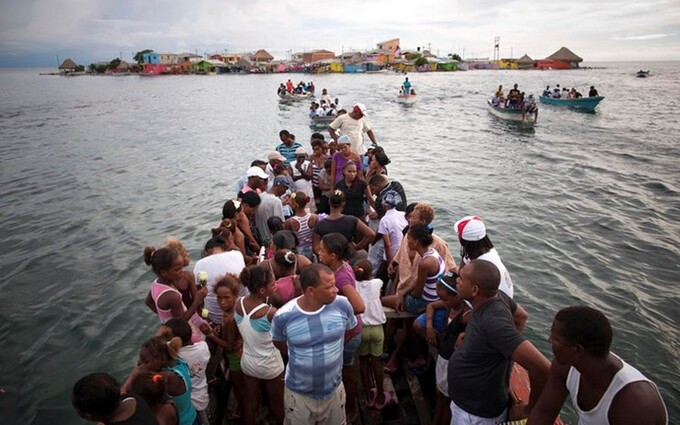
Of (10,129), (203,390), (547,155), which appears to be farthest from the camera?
(10,129)

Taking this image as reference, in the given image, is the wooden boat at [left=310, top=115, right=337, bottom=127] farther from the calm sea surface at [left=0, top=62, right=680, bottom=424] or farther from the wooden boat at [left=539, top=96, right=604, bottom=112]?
the wooden boat at [left=539, top=96, right=604, bottom=112]

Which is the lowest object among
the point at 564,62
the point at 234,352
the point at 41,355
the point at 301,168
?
the point at 41,355

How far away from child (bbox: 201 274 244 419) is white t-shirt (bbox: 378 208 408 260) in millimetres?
2472

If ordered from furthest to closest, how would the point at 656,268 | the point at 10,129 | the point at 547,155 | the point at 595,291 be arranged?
the point at 10,129, the point at 547,155, the point at 656,268, the point at 595,291

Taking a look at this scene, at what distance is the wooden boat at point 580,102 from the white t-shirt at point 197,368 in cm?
3768

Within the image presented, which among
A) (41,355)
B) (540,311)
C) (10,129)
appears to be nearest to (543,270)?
(540,311)

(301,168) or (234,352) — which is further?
(301,168)

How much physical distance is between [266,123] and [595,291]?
28.3 m

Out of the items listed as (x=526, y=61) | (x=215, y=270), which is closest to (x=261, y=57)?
(x=526, y=61)

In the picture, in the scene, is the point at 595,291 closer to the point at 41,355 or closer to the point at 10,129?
the point at 41,355

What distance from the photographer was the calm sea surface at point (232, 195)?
302 inches

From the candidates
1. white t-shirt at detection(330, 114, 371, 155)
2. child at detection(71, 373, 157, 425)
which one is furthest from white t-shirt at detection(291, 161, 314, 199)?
child at detection(71, 373, 157, 425)

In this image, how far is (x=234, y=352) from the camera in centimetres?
398

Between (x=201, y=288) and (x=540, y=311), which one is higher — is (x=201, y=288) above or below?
above
